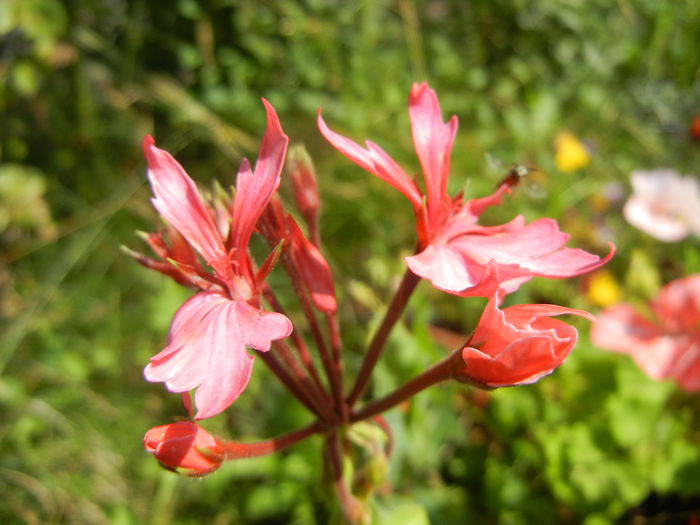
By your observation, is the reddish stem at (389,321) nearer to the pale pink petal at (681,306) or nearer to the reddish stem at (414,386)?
the reddish stem at (414,386)

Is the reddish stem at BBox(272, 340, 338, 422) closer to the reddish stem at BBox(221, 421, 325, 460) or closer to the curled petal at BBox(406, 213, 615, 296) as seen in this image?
the reddish stem at BBox(221, 421, 325, 460)

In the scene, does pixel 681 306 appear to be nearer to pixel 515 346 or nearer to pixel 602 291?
pixel 602 291

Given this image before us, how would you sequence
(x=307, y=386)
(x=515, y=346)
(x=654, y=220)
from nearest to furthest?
(x=515, y=346) → (x=307, y=386) → (x=654, y=220)

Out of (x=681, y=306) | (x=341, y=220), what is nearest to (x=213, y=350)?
(x=681, y=306)

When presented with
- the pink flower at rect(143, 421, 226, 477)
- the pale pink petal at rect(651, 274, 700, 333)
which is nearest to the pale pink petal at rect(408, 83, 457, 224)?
the pink flower at rect(143, 421, 226, 477)

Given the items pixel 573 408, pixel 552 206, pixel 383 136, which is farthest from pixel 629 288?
pixel 383 136
